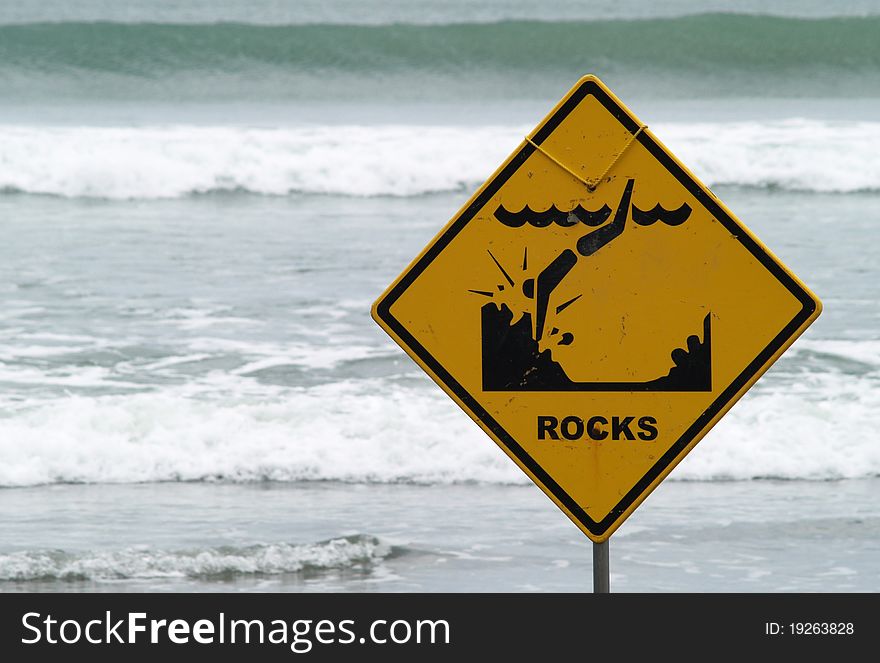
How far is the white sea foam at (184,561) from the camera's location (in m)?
5.32

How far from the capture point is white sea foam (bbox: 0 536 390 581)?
532 centimetres

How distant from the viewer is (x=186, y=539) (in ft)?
19.0

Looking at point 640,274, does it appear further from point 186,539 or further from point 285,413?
point 285,413

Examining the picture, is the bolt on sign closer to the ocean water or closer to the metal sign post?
the metal sign post

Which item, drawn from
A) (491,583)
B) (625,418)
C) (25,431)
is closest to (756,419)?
(491,583)

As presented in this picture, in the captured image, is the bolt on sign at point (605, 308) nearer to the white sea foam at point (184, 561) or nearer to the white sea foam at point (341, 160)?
the white sea foam at point (184, 561)

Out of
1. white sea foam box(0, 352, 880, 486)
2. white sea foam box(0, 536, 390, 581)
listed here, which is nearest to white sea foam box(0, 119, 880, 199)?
white sea foam box(0, 352, 880, 486)

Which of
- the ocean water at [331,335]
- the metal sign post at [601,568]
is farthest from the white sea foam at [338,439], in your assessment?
the metal sign post at [601,568]

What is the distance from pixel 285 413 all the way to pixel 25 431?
147 cm

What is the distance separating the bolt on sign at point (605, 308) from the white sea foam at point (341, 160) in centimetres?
1238

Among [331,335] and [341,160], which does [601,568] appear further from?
[341,160]

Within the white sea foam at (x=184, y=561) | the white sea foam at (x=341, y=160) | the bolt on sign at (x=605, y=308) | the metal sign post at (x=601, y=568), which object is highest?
the white sea foam at (x=341, y=160)

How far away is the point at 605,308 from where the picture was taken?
281cm

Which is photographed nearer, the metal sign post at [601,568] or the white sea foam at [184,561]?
the metal sign post at [601,568]
